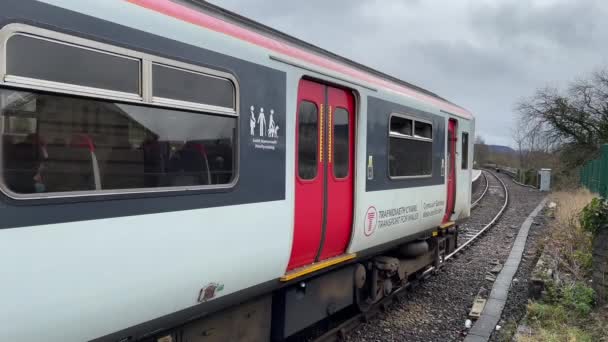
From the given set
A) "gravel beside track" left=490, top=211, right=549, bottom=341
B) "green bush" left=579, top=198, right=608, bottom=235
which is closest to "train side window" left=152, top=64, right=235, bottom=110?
"gravel beside track" left=490, top=211, right=549, bottom=341

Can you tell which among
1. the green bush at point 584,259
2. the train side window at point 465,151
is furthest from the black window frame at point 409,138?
the green bush at point 584,259

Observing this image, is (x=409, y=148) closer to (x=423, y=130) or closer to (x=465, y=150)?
(x=423, y=130)

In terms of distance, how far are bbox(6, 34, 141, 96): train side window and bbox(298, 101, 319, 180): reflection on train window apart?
1781 mm

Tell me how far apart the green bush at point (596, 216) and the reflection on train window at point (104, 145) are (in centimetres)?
563

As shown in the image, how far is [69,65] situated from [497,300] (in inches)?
265

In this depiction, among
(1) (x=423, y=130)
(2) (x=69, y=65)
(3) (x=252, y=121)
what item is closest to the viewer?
(2) (x=69, y=65)

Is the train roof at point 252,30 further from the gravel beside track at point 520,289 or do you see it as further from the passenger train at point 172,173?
the gravel beside track at point 520,289

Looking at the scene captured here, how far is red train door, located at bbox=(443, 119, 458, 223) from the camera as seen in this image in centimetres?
813

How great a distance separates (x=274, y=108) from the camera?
3885 mm

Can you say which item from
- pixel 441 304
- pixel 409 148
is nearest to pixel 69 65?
pixel 409 148

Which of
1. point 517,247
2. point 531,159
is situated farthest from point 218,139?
point 531,159

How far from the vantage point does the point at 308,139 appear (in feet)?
14.5

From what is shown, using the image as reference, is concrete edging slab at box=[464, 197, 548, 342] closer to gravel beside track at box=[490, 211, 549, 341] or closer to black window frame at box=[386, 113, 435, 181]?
gravel beside track at box=[490, 211, 549, 341]

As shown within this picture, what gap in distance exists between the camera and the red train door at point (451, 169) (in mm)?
8133
